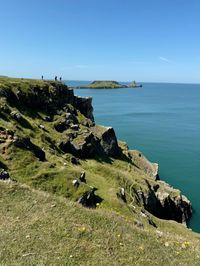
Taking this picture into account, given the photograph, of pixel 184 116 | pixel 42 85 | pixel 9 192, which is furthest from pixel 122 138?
pixel 9 192

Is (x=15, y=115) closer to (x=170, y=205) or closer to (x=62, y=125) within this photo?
(x=62, y=125)

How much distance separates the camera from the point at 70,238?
16109mm

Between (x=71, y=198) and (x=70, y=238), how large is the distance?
62.1ft

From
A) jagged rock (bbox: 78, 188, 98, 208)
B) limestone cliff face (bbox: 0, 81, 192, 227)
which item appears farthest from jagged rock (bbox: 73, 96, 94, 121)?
jagged rock (bbox: 78, 188, 98, 208)

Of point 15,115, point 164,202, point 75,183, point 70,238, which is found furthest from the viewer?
point 164,202

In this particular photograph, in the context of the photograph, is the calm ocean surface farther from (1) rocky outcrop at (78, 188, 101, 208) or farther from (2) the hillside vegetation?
(1) rocky outcrop at (78, 188, 101, 208)

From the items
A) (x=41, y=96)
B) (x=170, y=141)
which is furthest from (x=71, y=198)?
(x=170, y=141)

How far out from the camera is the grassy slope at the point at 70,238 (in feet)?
48.1

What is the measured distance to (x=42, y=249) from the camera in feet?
48.7

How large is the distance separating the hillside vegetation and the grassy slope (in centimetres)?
5

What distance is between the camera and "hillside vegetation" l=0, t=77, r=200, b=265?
50.9ft

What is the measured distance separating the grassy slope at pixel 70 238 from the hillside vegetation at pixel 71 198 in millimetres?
50

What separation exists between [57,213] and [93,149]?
4814 centimetres

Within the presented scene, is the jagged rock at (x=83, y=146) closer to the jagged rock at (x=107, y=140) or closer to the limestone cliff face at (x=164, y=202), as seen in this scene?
the jagged rock at (x=107, y=140)
